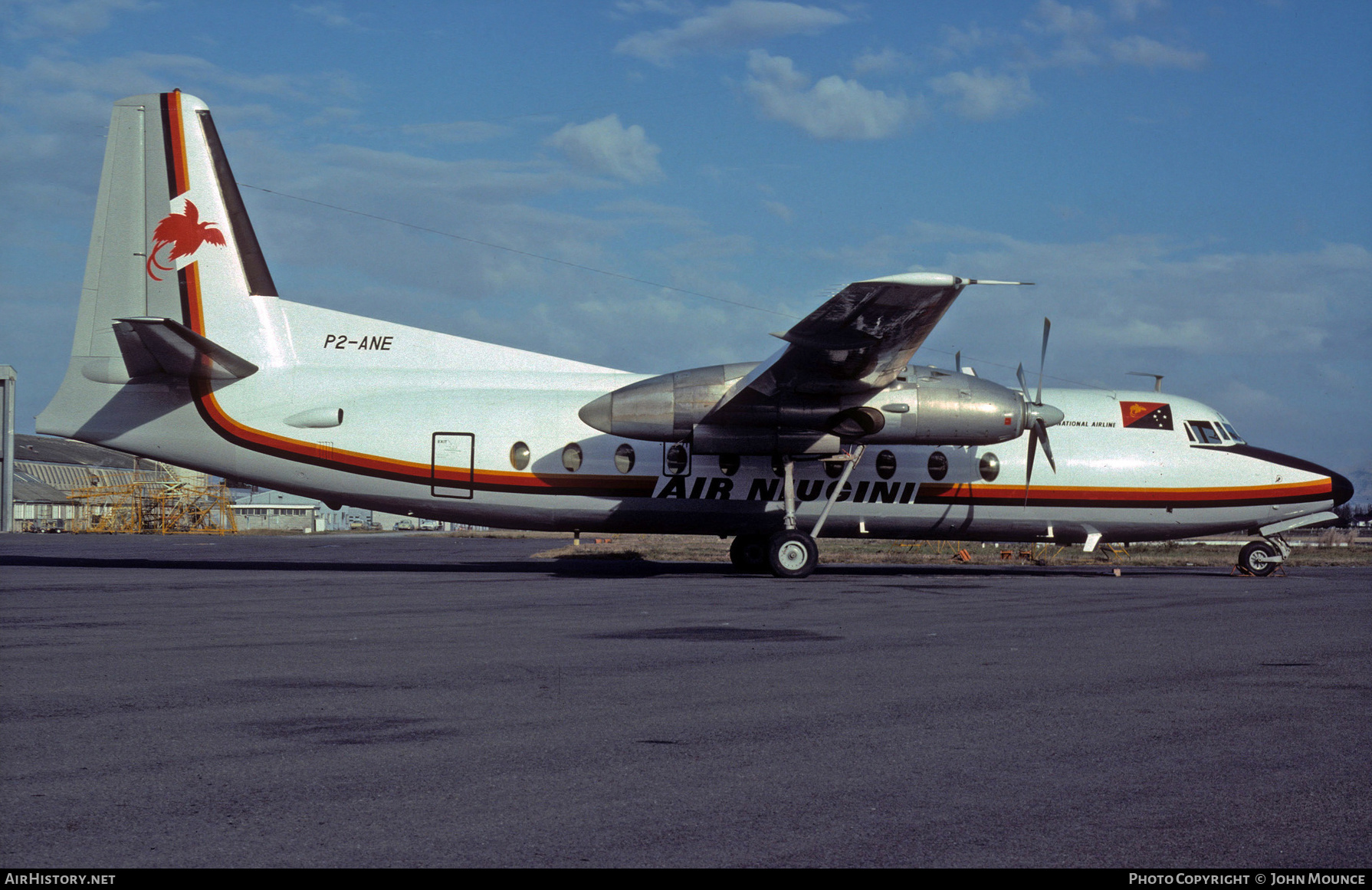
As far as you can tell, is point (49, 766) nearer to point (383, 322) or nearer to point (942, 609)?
point (942, 609)

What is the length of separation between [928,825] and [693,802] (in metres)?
1.02

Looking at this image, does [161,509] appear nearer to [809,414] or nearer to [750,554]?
[750,554]

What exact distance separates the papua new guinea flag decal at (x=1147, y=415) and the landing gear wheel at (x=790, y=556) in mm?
8082

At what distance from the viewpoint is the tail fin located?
20.2 metres

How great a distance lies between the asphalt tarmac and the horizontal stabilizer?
639 centimetres

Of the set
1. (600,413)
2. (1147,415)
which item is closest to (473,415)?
(600,413)

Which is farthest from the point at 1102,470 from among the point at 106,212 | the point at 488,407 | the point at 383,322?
the point at 106,212

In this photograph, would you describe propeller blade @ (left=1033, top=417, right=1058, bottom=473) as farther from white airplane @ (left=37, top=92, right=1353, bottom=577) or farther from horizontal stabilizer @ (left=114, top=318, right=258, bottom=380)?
horizontal stabilizer @ (left=114, top=318, right=258, bottom=380)

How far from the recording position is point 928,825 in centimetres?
446

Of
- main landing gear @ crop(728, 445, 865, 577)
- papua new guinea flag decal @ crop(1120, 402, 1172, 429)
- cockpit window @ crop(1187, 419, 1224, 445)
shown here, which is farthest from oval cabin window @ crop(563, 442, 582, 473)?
cockpit window @ crop(1187, 419, 1224, 445)

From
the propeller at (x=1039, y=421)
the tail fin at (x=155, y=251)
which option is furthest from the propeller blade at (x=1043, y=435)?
the tail fin at (x=155, y=251)

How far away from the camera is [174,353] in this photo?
19.2m

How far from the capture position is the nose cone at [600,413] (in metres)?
19.7

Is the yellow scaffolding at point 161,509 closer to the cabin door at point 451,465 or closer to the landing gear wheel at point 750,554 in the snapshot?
the cabin door at point 451,465
